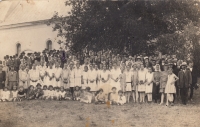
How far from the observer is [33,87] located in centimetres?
753

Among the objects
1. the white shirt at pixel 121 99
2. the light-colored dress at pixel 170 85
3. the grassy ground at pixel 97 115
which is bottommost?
the grassy ground at pixel 97 115

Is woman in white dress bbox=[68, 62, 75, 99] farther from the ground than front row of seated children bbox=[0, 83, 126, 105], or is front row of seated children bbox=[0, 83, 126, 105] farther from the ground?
woman in white dress bbox=[68, 62, 75, 99]

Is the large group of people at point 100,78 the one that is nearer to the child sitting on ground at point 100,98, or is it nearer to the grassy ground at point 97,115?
the child sitting on ground at point 100,98

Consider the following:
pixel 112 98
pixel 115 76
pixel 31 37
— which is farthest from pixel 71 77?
pixel 31 37

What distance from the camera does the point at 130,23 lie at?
6.66 metres

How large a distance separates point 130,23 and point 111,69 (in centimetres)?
148

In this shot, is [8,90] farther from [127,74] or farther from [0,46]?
[127,74]

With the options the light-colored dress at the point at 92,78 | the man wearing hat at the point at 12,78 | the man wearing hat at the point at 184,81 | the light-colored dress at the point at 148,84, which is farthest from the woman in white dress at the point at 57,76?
the man wearing hat at the point at 184,81

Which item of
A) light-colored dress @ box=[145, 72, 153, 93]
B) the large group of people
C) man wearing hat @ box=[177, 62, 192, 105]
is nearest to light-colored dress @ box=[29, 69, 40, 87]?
the large group of people

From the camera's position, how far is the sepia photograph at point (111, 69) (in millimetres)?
6051

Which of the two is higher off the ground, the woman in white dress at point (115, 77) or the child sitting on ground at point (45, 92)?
the woman in white dress at point (115, 77)

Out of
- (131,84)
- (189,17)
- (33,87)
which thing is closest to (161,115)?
(131,84)

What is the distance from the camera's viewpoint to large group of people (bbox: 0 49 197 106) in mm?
6750

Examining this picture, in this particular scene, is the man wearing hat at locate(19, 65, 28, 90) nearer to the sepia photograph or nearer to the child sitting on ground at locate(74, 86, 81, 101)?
the sepia photograph
